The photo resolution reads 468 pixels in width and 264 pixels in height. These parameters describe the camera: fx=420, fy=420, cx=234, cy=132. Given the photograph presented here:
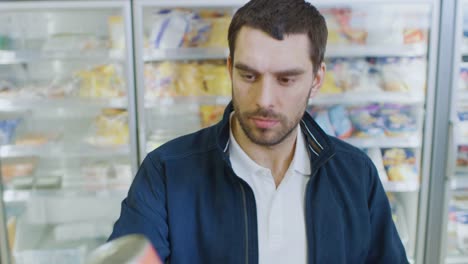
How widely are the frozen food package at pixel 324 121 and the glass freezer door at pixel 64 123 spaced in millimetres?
1053

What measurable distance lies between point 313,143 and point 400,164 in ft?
5.07

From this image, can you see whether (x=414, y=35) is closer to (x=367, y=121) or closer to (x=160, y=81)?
(x=367, y=121)

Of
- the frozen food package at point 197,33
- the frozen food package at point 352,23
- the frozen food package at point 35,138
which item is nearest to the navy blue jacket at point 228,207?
the frozen food package at point 197,33

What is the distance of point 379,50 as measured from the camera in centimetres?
223

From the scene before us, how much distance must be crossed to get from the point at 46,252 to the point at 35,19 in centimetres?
136

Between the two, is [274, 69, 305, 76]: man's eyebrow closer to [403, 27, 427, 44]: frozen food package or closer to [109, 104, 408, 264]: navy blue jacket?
[109, 104, 408, 264]: navy blue jacket

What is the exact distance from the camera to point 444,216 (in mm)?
2295

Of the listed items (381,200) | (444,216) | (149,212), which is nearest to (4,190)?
(149,212)

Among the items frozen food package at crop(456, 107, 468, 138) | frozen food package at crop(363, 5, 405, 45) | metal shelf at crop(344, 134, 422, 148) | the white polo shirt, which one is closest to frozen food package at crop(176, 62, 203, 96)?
metal shelf at crop(344, 134, 422, 148)

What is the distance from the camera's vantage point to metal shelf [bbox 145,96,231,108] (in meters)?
2.22

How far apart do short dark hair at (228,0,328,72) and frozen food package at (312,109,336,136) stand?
143cm

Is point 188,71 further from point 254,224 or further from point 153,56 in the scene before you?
point 254,224

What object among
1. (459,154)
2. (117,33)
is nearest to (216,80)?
(117,33)

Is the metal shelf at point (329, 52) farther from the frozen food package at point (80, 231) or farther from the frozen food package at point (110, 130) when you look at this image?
the frozen food package at point (80, 231)
